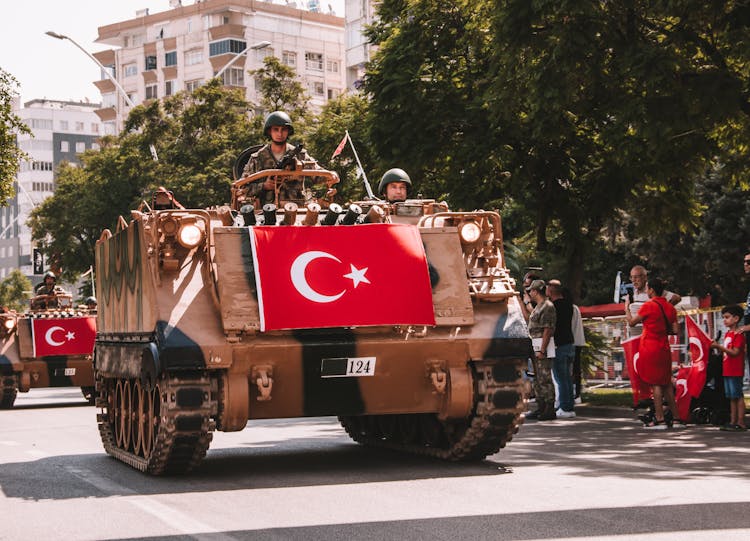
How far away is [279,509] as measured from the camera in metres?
9.64

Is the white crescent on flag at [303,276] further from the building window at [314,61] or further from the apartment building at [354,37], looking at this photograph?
the building window at [314,61]

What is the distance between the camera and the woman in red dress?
16.0 m

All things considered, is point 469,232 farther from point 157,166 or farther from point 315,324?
point 157,166

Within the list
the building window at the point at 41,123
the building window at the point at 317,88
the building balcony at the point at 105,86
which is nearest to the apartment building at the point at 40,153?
the building window at the point at 41,123

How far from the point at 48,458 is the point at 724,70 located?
9.87m

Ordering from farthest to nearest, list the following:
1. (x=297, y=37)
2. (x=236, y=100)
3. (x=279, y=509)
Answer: (x=297, y=37)
(x=236, y=100)
(x=279, y=509)

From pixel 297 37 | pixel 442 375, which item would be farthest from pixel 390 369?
pixel 297 37

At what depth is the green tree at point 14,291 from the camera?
10150cm

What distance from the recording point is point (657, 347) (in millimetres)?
16203

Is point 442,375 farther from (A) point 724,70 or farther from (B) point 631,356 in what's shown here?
(A) point 724,70

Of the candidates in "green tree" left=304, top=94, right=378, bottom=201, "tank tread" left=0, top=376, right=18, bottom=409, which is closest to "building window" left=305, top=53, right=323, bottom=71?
"green tree" left=304, top=94, right=378, bottom=201

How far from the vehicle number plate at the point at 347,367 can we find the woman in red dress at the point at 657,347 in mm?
5518

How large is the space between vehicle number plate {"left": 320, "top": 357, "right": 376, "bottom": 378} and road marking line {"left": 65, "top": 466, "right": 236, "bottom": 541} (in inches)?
68.8

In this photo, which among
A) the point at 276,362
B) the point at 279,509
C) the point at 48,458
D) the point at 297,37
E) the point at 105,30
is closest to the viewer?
the point at 279,509
